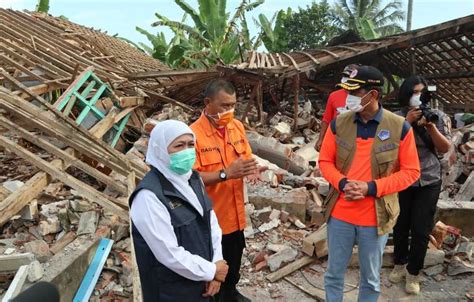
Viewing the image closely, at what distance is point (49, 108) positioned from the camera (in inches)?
201

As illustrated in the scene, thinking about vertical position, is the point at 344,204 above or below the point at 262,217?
above

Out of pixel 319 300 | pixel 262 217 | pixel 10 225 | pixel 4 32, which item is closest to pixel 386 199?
pixel 319 300

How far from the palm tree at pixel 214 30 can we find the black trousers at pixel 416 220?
8929 mm

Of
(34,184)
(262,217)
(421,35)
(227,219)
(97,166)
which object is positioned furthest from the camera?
(421,35)

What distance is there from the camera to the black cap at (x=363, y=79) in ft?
8.40

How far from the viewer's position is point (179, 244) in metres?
1.92

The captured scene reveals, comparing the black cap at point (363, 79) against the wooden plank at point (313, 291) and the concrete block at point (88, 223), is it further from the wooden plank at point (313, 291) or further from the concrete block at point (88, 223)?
the concrete block at point (88, 223)

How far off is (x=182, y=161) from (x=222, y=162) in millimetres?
813

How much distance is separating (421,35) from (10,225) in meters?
7.94

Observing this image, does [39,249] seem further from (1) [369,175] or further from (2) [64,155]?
(1) [369,175]

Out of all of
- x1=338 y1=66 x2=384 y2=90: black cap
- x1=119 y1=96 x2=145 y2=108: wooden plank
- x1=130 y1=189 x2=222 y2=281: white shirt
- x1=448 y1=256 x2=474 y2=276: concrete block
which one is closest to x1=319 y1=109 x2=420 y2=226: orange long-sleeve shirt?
x1=338 y1=66 x2=384 y2=90: black cap

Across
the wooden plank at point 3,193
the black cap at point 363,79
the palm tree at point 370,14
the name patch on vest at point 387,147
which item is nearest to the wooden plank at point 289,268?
the name patch on vest at point 387,147

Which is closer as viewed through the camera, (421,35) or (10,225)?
(10,225)

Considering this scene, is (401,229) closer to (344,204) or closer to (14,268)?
(344,204)
